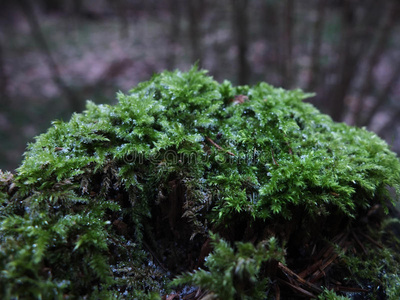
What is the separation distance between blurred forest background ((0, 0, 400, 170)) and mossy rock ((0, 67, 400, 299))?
4809 mm

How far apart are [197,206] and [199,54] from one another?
8371 mm

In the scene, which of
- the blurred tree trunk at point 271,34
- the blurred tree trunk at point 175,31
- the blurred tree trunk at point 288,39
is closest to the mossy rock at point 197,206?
the blurred tree trunk at point 288,39

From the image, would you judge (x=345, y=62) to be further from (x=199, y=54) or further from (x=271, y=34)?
(x=271, y=34)

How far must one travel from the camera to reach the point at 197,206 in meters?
1.44

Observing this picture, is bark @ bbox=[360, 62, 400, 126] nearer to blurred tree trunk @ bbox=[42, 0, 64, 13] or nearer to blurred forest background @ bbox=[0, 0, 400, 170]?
blurred forest background @ bbox=[0, 0, 400, 170]

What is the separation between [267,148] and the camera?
163 centimetres

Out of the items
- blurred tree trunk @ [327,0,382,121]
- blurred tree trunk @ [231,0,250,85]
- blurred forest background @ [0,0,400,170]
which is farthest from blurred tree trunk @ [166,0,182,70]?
blurred tree trunk @ [327,0,382,121]

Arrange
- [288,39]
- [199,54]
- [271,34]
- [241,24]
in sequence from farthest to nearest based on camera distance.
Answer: [271,34], [199,54], [241,24], [288,39]

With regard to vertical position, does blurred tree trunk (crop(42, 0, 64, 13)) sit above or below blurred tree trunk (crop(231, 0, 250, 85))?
above

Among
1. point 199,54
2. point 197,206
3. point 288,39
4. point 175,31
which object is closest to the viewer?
point 197,206

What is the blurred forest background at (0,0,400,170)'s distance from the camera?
20.7 feet

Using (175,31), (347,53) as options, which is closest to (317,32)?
(347,53)

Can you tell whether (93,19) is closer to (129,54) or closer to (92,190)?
(129,54)

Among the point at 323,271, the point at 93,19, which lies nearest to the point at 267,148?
the point at 323,271
